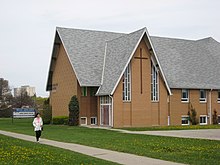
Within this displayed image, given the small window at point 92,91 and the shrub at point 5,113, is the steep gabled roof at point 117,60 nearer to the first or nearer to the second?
the small window at point 92,91

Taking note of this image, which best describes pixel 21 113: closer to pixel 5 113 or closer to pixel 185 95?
pixel 185 95

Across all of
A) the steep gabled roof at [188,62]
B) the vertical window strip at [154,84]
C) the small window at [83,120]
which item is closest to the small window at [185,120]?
the steep gabled roof at [188,62]

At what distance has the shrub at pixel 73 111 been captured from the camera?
40.7 meters

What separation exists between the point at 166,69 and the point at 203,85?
4.64m

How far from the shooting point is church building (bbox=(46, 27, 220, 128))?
38938mm

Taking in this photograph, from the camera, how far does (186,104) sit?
44.8 m

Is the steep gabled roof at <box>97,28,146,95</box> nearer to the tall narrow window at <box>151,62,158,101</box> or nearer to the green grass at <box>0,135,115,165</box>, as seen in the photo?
the tall narrow window at <box>151,62,158,101</box>

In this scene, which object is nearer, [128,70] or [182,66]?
[128,70]

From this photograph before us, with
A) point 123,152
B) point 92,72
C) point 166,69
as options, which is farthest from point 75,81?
point 123,152

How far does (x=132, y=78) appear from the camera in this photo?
39.1 meters

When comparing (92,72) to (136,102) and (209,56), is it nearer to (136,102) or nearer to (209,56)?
(136,102)

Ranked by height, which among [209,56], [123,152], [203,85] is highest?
[209,56]

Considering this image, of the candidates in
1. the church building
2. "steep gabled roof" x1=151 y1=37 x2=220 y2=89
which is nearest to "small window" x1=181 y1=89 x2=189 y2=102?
the church building

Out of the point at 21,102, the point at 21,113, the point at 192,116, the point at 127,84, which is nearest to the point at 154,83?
the point at 127,84
